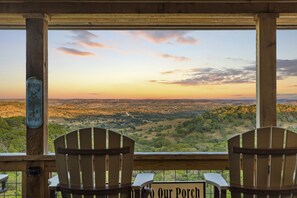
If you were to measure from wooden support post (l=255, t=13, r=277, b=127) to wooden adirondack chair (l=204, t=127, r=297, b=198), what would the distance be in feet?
2.39

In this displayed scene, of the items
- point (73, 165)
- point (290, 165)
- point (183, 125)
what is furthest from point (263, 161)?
point (73, 165)

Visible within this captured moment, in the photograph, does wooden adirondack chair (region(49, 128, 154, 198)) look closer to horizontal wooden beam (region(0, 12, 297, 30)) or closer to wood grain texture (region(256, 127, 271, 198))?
wood grain texture (region(256, 127, 271, 198))

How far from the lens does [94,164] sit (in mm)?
2486

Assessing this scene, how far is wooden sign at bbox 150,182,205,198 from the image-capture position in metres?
3.22

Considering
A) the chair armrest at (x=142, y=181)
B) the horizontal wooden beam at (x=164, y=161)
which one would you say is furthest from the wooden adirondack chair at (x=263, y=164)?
the horizontal wooden beam at (x=164, y=161)

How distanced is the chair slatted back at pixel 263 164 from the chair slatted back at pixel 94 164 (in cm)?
82

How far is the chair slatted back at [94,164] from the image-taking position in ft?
8.09

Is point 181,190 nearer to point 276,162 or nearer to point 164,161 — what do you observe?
point 164,161

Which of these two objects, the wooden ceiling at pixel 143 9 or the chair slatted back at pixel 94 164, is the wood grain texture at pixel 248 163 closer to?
the chair slatted back at pixel 94 164

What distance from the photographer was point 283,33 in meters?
3.64

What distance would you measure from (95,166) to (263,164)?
1.28 m

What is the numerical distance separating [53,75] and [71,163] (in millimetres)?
1423

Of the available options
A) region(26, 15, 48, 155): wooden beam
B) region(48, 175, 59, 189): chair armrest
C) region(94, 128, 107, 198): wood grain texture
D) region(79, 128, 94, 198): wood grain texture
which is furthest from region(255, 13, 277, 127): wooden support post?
region(26, 15, 48, 155): wooden beam

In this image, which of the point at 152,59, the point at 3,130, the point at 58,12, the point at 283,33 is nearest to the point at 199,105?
the point at 152,59
